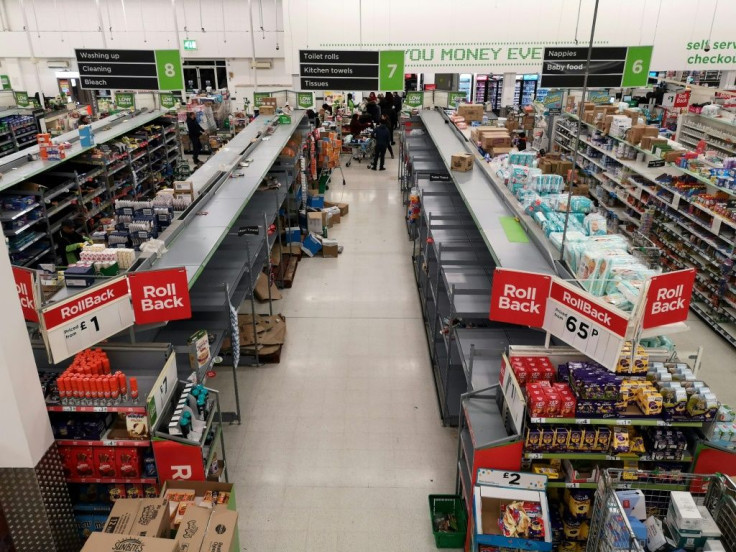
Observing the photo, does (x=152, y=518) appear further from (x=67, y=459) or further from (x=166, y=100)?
(x=166, y=100)

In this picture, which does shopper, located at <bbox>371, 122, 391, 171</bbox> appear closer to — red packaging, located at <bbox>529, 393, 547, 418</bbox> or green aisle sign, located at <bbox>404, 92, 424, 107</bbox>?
green aisle sign, located at <bbox>404, 92, 424, 107</bbox>

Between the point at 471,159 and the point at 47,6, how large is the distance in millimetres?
20721

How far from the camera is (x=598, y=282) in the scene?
4629mm

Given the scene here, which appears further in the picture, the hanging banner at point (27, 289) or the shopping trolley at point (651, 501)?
the hanging banner at point (27, 289)

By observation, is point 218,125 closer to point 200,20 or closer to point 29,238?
point 200,20

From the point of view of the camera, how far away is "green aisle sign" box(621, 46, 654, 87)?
9695mm

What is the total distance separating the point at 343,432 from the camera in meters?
6.19

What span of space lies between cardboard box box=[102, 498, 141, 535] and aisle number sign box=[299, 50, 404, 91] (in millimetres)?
7458

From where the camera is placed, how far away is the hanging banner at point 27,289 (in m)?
4.15

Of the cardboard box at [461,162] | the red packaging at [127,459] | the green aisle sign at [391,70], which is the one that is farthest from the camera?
the green aisle sign at [391,70]

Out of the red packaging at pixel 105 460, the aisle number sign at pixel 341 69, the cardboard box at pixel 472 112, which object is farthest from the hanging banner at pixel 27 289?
the cardboard box at pixel 472 112

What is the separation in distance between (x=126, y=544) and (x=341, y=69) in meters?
8.01

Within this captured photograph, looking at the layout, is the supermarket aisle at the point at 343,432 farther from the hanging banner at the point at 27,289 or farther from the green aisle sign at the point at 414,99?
the green aisle sign at the point at 414,99

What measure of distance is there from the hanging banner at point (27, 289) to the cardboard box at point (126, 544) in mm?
1695
